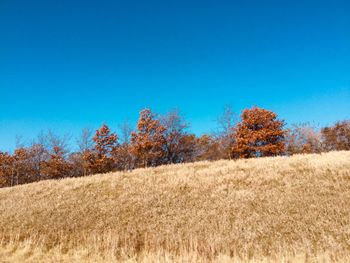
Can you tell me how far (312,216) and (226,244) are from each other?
3.45m

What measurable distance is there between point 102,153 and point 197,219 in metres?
39.3

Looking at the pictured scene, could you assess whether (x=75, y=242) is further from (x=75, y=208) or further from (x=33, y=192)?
(x=33, y=192)

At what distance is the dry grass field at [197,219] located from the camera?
865cm

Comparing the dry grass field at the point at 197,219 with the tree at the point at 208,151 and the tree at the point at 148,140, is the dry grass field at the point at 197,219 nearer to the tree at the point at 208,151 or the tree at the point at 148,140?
the tree at the point at 148,140

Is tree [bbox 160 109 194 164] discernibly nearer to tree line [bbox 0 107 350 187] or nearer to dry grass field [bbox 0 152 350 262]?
tree line [bbox 0 107 350 187]

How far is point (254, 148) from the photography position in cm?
4147

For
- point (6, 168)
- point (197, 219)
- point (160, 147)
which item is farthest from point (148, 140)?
point (197, 219)

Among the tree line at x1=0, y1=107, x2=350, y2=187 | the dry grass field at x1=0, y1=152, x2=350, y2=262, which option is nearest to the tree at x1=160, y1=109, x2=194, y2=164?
the tree line at x1=0, y1=107, x2=350, y2=187

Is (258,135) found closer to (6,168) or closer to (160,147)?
(160,147)

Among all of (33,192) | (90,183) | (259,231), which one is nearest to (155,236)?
(259,231)

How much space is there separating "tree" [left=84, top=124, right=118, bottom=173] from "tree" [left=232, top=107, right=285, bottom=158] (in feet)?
66.7

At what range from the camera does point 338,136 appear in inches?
2109

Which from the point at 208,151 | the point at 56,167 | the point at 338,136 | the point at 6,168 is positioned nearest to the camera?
the point at 56,167

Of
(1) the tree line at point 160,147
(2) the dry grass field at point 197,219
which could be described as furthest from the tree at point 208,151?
(2) the dry grass field at point 197,219
